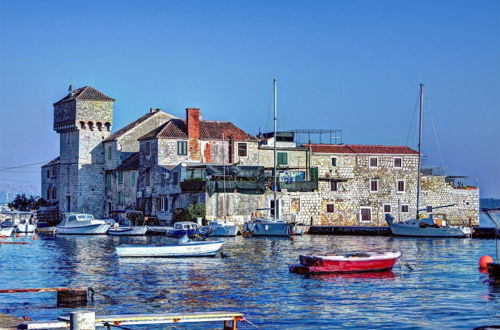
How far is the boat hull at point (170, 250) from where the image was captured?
47.2 m

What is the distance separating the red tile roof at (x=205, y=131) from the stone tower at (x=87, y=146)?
7.35m

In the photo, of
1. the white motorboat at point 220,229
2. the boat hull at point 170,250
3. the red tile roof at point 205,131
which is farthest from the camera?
the red tile roof at point 205,131

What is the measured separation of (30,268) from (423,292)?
20.0 metres

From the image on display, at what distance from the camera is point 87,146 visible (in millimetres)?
85312

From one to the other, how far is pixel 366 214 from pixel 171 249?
3624 centimetres

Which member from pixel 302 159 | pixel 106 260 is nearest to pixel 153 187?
pixel 302 159

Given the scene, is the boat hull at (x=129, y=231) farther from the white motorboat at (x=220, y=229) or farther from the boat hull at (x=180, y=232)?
the white motorboat at (x=220, y=229)

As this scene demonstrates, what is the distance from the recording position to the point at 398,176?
265 feet

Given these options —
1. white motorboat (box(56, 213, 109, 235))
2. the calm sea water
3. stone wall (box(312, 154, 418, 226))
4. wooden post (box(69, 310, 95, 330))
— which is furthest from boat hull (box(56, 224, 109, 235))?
wooden post (box(69, 310, 95, 330))

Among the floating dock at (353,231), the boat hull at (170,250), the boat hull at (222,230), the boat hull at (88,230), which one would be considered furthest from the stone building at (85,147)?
the boat hull at (170,250)

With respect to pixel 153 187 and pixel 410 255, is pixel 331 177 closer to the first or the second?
pixel 153 187

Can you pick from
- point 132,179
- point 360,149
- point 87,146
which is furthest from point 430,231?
point 87,146

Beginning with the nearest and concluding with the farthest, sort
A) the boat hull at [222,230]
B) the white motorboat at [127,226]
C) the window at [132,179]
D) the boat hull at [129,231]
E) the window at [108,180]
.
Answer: the boat hull at [222,230]
the boat hull at [129,231]
the white motorboat at [127,226]
the window at [132,179]
the window at [108,180]

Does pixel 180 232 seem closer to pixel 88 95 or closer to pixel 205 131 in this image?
pixel 205 131
